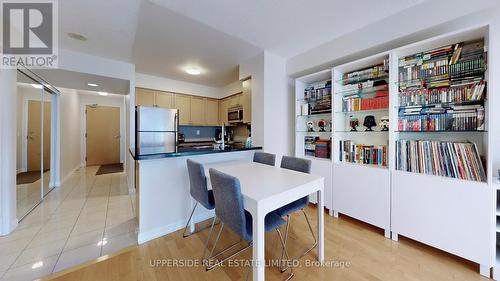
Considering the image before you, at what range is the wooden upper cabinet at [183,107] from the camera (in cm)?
442

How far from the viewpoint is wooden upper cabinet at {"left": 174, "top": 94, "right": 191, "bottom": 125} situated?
4.42 meters

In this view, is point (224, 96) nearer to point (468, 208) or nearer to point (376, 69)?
point (376, 69)

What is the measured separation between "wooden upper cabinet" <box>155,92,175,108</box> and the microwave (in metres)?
1.38

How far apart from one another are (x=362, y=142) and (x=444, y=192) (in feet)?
3.30

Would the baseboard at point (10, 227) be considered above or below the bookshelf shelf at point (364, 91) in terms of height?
below

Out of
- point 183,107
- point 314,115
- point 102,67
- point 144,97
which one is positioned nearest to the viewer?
point 314,115

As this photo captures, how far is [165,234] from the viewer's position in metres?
2.08

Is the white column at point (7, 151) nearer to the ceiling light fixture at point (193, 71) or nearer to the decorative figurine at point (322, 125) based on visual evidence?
the ceiling light fixture at point (193, 71)

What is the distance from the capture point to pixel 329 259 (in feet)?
5.51

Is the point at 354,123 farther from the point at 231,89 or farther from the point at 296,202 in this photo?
the point at 231,89

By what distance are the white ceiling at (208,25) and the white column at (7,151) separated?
35.9 inches

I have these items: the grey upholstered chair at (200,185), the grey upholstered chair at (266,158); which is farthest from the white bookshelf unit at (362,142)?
the grey upholstered chair at (200,185)

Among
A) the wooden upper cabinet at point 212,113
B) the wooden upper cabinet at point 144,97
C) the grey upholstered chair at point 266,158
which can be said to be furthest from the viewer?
the wooden upper cabinet at point 212,113

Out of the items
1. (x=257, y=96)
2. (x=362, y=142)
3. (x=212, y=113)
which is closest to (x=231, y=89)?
(x=212, y=113)
